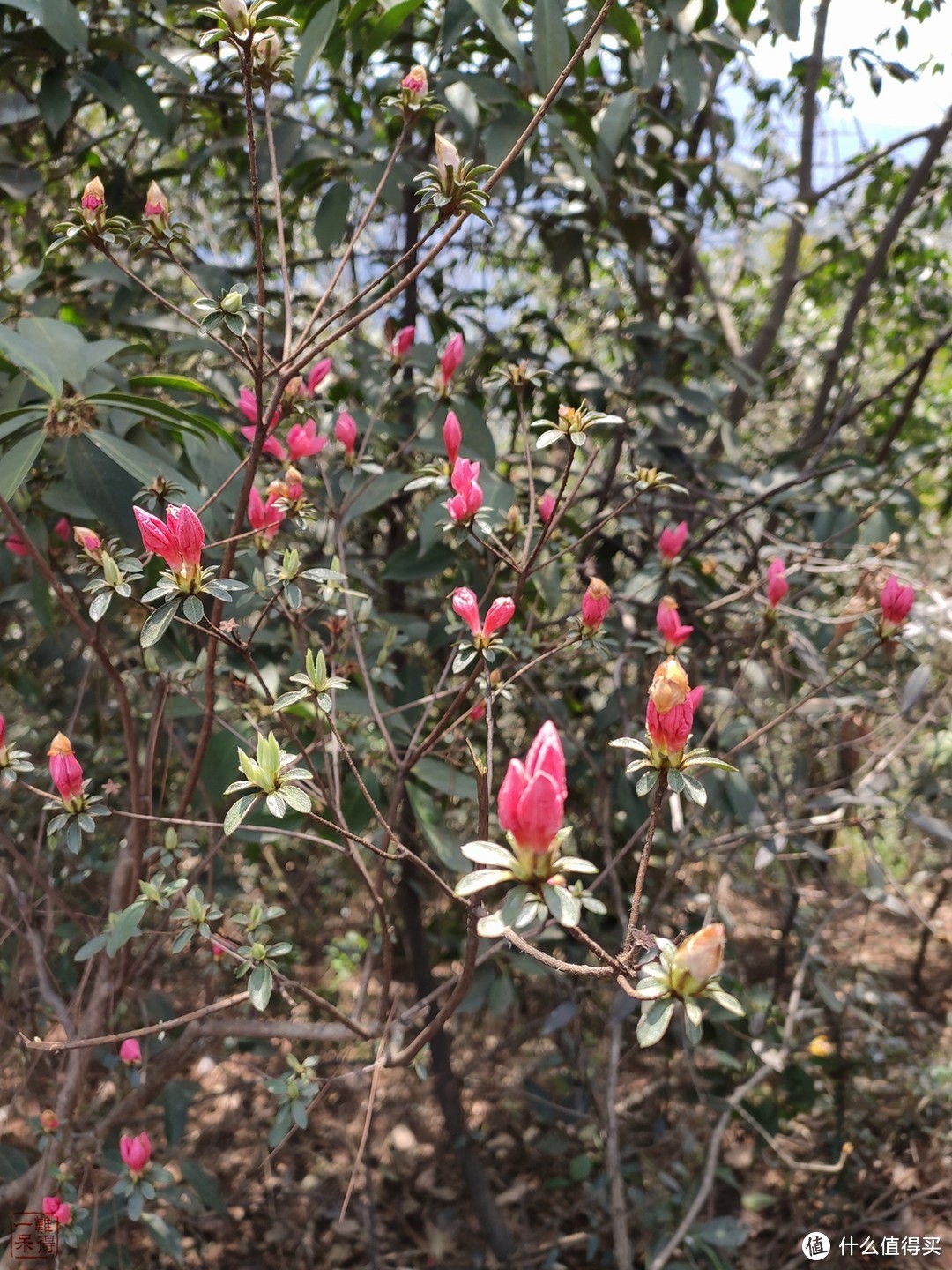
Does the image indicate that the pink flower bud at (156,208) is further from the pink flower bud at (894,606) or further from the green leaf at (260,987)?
the pink flower bud at (894,606)

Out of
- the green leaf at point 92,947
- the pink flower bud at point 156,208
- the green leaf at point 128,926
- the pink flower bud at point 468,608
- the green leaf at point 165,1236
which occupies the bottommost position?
the green leaf at point 165,1236

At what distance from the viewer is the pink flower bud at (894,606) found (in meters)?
1.05

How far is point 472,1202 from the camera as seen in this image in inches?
73.5

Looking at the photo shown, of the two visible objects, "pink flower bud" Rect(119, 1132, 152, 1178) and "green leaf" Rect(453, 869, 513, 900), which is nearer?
"green leaf" Rect(453, 869, 513, 900)

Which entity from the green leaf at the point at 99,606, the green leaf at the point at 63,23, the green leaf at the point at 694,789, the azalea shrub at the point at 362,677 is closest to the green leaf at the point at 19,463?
the azalea shrub at the point at 362,677

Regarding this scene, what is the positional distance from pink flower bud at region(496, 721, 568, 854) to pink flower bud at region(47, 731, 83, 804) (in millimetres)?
443

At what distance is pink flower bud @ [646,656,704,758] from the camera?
0.57 m

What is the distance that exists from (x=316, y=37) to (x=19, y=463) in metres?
0.66

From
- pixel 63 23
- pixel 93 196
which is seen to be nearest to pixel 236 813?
pixel 93 196

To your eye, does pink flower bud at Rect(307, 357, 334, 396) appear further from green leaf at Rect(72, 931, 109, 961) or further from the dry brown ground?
the dry brown ground

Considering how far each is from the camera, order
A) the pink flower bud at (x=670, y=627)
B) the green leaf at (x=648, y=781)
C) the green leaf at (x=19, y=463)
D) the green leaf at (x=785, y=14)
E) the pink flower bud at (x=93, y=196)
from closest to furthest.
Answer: the green leaf at (x=648, y=781) < the pink flower bud at (x=93, y=196) < the green leaf at (x=19, y=463) < the pink flower bud at (x=670, y=627) < the green leaf at (x=785, y=14)

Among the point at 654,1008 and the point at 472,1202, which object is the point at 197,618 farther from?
the point at 472,1202

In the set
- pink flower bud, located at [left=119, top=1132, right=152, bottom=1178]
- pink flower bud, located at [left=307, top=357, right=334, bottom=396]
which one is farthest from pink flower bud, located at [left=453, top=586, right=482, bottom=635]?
pink flower bud, located at [left=119, top=1132, right=152, bottom=1178]

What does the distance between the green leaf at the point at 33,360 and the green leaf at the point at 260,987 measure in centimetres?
61
